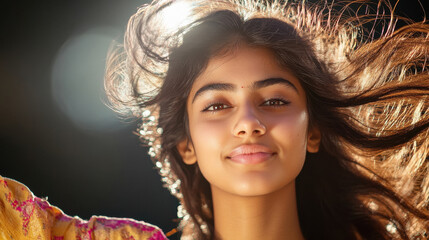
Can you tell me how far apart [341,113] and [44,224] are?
3.47ft

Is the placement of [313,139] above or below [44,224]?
above

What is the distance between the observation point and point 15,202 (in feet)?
6.02

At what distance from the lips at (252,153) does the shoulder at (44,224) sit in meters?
0.39

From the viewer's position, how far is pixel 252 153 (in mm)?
1928

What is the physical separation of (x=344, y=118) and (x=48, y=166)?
1.22m

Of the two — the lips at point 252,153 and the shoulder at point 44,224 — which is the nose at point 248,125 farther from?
the shoulder at point 44,224

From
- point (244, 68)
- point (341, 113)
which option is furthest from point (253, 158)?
point (341, 113)

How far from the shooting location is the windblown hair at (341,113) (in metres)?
2.21

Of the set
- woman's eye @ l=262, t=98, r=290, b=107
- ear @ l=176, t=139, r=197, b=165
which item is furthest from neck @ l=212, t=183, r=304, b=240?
woman's eye @ l=262, t=98, r=290, b=107

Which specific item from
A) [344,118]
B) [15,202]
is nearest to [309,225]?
[344,118]

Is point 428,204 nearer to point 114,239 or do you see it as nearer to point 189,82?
point 189,82

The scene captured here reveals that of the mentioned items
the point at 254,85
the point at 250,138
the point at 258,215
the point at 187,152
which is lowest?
the point at 258,215

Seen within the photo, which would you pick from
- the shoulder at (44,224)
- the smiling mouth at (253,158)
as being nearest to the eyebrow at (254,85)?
the smiling mouth at (253,158)

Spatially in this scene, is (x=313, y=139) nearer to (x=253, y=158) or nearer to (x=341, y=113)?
(x=341, y=113)
